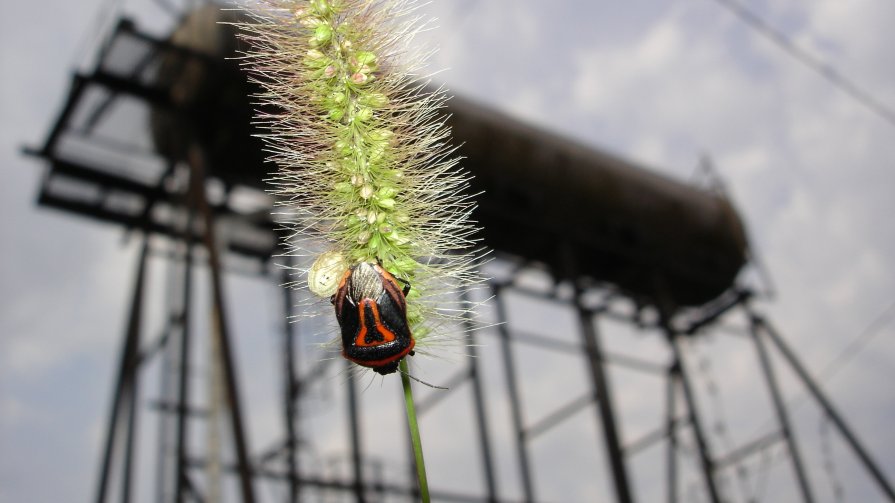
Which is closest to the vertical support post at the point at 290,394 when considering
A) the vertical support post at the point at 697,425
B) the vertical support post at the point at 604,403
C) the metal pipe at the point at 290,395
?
the metal pipe at the point at 290,395

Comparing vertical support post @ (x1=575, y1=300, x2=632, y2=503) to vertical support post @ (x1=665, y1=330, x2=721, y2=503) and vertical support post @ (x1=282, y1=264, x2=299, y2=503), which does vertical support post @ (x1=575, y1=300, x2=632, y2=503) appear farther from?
vertical support post @ (x1=282, y1=264, x2=299, y2=503)

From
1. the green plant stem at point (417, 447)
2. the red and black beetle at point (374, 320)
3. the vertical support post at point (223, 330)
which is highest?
the vertical support post at point (223, 330)

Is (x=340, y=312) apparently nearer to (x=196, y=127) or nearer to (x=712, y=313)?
(x=196, y=127)

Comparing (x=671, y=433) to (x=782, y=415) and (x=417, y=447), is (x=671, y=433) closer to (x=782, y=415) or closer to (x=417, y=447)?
(x=782, y=415)

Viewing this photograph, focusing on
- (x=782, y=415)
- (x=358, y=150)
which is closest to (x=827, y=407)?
(x=782, y=415)

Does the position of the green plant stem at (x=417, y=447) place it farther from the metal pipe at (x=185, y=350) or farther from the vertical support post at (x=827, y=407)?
the vertical support post at (x=827, y=407)

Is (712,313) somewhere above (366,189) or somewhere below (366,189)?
above

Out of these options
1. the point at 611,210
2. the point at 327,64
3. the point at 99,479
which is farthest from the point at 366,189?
the point at 611,210
